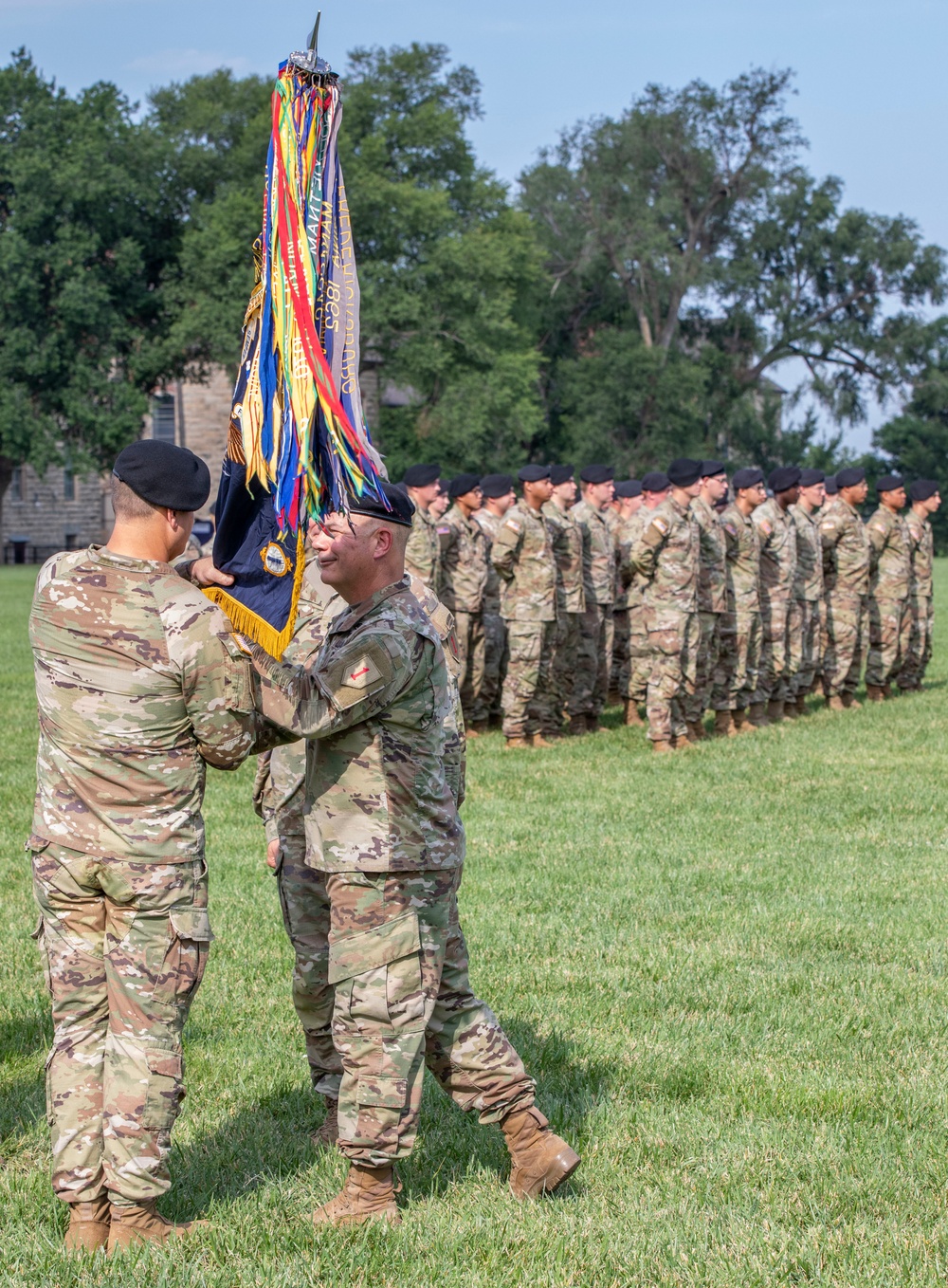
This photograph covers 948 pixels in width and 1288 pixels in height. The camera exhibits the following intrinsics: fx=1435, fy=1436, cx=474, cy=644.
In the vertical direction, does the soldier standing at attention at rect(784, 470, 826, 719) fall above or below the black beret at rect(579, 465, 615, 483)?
below

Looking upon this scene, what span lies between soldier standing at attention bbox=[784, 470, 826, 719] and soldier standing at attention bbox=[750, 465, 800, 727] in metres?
0.16

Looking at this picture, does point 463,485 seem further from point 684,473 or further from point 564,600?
point 684,473

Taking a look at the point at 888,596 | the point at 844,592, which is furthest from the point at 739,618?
the point at 888,596

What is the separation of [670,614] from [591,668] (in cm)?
162

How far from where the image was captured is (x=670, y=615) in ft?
41.7

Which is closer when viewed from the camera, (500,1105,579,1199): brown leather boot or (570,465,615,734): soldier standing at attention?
(500,1105,579,1199): brown leather boot

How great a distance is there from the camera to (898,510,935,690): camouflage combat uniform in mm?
16766

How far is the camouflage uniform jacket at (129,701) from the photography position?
388 cm

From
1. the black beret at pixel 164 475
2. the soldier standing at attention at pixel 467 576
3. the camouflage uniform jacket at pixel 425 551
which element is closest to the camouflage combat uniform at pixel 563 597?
the soldier standing at attention at pixel 467 576

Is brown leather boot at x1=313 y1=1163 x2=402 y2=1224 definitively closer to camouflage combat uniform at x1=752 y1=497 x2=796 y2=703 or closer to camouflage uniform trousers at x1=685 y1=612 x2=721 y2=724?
camouflage uniform trousers at x1=685 y1=612 x2=721 y2=724

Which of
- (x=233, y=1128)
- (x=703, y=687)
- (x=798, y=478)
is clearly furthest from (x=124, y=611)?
(x=798, y=478)

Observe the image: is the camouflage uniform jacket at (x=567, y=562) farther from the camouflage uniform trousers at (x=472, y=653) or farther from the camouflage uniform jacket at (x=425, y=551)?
the camouflage uniform jacket at (x=425, y=551)

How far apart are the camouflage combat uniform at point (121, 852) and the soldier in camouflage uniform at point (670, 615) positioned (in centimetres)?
887

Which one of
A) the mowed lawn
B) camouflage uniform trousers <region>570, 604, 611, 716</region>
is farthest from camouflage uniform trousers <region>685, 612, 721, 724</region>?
the mowed lawn
